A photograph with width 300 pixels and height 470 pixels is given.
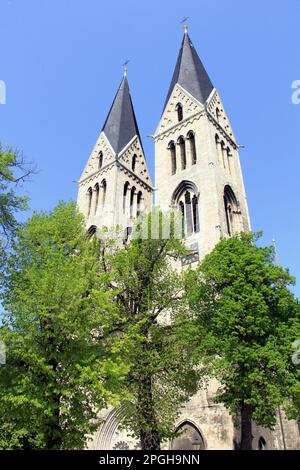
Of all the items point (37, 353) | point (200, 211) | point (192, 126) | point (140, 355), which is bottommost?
point (37, 353)

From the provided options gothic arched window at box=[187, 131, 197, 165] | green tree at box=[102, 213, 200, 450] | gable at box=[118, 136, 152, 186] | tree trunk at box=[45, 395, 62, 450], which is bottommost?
tree trunk at box=[45, 395, 62, 450]

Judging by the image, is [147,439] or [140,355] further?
[140,355]

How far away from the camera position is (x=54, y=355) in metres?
9.89

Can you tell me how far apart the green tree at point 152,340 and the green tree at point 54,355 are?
1.39 m

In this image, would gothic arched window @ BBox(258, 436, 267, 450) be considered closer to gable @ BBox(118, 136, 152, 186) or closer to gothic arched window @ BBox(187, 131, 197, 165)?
gothic arched window @ BBox(187, 131, 197, 165)

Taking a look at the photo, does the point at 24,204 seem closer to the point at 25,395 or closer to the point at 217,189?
the point at 25,395

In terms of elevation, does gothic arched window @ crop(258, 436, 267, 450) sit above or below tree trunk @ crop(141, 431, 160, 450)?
above

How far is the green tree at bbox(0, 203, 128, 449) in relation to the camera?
9.58 meters

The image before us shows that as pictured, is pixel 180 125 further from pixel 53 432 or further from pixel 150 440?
pixel 53 432

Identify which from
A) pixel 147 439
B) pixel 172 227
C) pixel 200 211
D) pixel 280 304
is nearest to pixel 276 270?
pixel 280 304

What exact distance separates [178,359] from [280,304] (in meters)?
4.22

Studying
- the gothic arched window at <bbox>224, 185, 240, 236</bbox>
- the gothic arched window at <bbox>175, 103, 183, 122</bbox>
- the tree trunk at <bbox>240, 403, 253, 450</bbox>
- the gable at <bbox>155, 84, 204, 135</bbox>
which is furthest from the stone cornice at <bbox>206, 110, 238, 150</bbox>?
the tree trunk at <bbox>240, 403, 253, 450</bbox>
